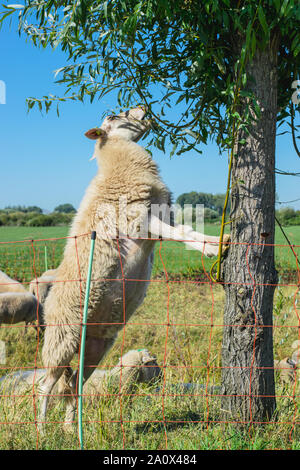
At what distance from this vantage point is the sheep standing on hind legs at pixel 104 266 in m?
3.35

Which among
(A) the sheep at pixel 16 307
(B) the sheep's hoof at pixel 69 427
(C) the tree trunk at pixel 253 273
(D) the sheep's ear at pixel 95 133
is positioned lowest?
(B) the sheep's hoof at pixel 69 427

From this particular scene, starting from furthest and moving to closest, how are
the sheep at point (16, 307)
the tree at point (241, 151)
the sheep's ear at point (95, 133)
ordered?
the sheep at point (16, 307) < the sheep's ear at point (95, 133) < the tree at point (241, 151)

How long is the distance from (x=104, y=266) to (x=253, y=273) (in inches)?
47.6

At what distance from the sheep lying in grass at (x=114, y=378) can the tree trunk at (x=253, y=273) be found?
3.43 feet

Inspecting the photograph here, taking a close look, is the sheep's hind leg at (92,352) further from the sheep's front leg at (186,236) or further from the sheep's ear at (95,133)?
the sheep's ear at (95,133)

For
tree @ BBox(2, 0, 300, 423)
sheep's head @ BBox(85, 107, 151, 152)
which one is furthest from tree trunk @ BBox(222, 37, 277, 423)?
sheep's head @ BBox(85, 107, 151, 152)

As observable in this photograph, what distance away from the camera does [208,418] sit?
3193 mm

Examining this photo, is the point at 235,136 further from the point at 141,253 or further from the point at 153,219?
the point at 141,253

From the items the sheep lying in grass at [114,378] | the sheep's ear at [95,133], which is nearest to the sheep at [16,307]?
the sheep lying in grass at [114,378]

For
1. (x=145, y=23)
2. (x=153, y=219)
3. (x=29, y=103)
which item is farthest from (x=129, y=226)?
(x=145, y=23)

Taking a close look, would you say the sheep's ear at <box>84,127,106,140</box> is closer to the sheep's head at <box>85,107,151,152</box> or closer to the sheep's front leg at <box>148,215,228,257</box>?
the sheep's head at <box>85,107,151,152</box>

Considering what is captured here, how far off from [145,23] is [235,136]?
116 centimetres

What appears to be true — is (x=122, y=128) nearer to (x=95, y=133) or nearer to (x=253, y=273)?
(x=95, y=133)

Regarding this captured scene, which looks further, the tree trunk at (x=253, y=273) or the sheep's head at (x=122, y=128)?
the sheep's head at (x=122, y=128)
